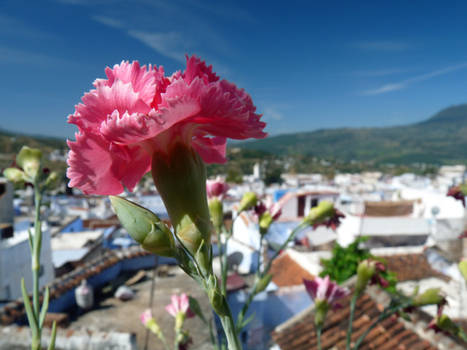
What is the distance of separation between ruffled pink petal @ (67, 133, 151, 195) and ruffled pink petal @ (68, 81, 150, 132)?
0.04 metres

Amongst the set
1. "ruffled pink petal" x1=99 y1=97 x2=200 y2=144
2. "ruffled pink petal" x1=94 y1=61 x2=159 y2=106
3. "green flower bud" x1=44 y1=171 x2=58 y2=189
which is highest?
"ruffled pink petal" x1=94 y1=61 x2=159 y2=106

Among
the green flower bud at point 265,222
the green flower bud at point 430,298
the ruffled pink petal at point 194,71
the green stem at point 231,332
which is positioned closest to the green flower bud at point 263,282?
the green flower bud at point 265,222

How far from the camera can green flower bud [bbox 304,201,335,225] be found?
6.00ft

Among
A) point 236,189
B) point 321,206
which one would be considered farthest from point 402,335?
point 236,189

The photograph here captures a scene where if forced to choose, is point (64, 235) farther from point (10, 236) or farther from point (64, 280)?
point (64, 280)

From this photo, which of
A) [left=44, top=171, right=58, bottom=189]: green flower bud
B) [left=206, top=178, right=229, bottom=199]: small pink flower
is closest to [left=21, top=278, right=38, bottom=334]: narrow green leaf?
[left=44, top=171, right=58, bottom=189]: green flower bud

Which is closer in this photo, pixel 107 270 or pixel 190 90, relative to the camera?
pixel 190 90

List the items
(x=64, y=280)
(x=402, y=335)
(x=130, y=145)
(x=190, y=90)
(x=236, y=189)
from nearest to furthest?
(x=190, y=90) < (x=130, y=145) < (x=402, y=335) < (x=64, y=280) < (x=236, y=189)

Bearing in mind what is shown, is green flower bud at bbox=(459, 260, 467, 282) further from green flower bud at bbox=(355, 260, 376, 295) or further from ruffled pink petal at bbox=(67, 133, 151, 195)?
ruffled pink petal at bbox=(67, 133, 151, 195)

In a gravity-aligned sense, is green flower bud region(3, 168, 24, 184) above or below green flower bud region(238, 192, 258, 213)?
above

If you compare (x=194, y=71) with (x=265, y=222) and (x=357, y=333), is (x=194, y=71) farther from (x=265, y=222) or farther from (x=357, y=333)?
(x=357, y=333)

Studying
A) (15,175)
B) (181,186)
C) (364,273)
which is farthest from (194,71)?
(364,273)

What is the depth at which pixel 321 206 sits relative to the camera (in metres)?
1.84

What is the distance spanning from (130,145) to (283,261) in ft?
41.4
